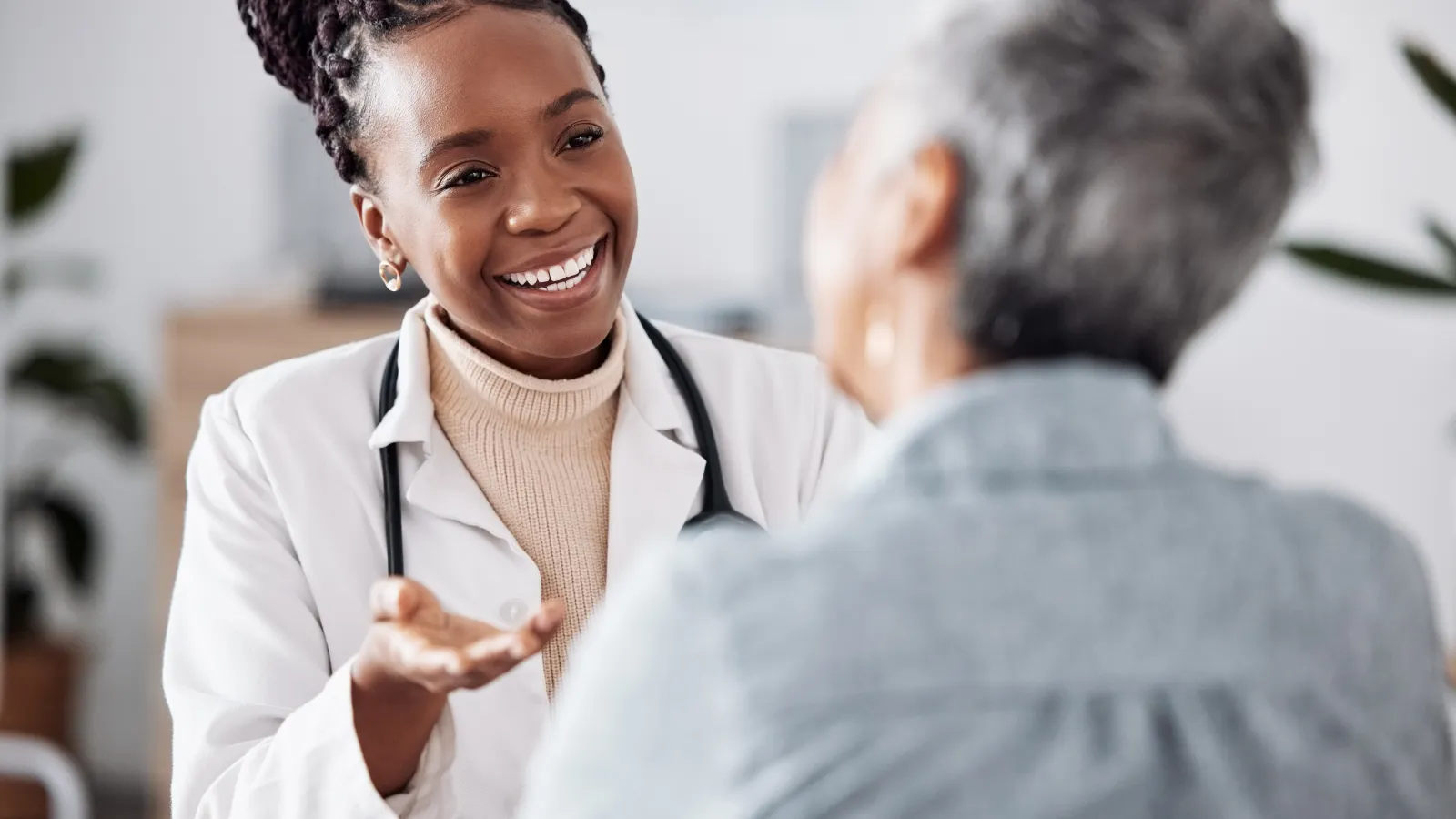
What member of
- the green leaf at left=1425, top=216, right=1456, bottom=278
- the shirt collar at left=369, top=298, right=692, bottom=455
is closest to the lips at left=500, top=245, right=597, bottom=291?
the shirt collar at left=369, top=298, right=692, bottom=455

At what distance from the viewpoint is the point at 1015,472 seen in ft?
2.28

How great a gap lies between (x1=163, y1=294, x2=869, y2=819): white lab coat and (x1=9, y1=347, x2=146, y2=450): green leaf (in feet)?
8.61

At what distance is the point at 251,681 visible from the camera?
1.20 metres

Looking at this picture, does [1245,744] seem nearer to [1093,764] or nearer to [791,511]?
[1093,764]

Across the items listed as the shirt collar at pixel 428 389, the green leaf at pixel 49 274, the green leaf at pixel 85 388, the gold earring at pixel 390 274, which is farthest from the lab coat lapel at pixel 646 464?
the green leaf at pixel 85 388

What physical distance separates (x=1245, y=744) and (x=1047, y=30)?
1.15 ft

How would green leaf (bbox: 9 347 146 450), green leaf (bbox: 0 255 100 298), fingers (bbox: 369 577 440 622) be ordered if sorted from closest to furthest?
1. fingers (bbox: 369 577 440 622)
2. green leaf (bbox: 0 255 100 298)
3. green leaf (bbox: 9 347 146 450)

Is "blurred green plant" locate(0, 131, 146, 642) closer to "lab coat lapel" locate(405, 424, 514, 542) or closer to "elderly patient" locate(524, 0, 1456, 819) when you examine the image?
"lab coat lapel" locate(405, 424, 514, 542)

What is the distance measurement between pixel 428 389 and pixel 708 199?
8.62 ft

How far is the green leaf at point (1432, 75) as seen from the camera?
263 centimetres

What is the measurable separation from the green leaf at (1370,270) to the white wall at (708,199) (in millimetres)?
447

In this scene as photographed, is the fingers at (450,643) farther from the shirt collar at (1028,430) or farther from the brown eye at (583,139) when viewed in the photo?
the brown eye at (583,139)

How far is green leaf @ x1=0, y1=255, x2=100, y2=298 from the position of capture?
358cm

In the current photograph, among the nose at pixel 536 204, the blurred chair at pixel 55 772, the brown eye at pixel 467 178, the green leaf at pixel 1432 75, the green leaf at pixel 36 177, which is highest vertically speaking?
the brown eye at pixel 467 178
